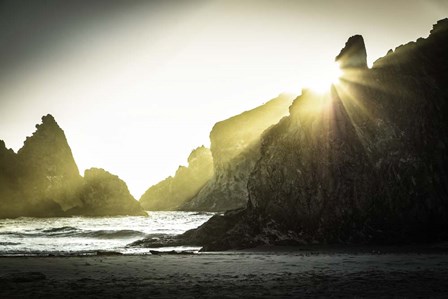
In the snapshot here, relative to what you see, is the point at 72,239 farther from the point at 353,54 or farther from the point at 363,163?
the point at 353,54

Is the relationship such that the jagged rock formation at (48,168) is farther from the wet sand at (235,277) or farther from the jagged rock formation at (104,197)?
the wet sand at (235,277)

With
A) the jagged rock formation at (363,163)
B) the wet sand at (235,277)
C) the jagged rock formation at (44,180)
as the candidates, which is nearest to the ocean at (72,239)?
the jagged rock formation at (363,163)

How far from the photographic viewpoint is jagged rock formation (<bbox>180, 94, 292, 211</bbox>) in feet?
450

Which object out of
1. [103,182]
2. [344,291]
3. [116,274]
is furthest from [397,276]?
[103,182]

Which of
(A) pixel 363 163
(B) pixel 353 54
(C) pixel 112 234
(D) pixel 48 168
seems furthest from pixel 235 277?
(D) pixel 48 168

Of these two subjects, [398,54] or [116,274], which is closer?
[116,274]

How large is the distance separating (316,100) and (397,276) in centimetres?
1827

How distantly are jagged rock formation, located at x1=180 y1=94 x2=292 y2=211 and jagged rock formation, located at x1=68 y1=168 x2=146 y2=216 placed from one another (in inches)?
1414

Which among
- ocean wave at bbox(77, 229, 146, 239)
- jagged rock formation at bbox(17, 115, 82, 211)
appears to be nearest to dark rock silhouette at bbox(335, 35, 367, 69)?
ocean wave at bbox(77, 229, 146, 239)

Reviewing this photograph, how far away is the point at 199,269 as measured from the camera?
1552 cm

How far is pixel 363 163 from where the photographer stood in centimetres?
2567

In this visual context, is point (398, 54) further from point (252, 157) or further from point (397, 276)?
point (252, 157)

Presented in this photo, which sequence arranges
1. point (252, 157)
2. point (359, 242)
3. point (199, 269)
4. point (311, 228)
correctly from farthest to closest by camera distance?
point (252, 157) < point (311, 228) < point (359, 242) < point (199, 269)

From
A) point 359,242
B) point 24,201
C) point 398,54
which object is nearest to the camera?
point 359,242
